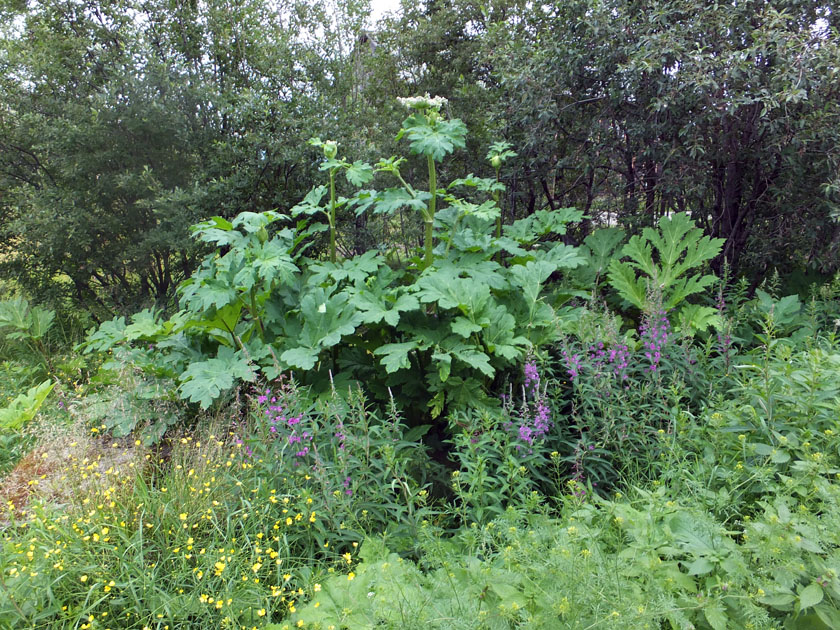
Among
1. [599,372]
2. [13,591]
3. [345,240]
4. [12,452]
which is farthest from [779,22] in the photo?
[12,452]

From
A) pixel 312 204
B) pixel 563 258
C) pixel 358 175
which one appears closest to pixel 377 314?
pixel 358 175

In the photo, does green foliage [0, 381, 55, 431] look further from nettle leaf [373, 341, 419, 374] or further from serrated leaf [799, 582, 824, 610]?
serrated leaf [799, 582, 824, 610]

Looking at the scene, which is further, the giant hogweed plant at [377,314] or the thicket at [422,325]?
the giant hogweed plant at [377,314]

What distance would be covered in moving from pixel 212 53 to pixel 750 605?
631cm

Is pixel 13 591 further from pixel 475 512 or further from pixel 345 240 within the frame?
pixel 345 240

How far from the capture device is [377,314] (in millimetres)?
3074

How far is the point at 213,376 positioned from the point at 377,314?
3.29ft

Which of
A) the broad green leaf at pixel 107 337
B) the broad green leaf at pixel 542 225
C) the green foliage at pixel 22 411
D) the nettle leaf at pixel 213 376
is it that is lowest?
the green foliage at pixel 22 411

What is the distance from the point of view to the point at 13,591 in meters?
1.97

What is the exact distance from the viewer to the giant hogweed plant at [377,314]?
9.95 ft

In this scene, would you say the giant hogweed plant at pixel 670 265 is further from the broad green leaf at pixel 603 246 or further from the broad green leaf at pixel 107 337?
the broad green leaf at pixel 107 337

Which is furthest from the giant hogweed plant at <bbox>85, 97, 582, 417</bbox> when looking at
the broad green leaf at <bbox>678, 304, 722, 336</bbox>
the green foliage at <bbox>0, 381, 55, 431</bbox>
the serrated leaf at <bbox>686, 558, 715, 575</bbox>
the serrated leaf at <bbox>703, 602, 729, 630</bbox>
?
the serrated leaf at <bbox>703, 602, 729, 630</bbox>

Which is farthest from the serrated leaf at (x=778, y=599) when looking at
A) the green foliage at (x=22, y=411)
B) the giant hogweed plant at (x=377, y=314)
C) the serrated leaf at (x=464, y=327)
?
the green foliage at (x=22, y=411)

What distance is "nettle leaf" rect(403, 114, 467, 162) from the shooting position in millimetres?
3314
